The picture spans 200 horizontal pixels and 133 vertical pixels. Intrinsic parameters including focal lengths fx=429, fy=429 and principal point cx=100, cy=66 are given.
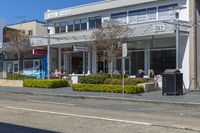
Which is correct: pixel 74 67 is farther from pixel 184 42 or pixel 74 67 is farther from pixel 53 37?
pixel 184 42

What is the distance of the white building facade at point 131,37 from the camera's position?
31.3m

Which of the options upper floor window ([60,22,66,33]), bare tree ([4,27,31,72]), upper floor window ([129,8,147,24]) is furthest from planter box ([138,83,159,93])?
bare tree ([4,27,31,72])

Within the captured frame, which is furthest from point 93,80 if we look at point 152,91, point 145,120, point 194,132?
point 194,132

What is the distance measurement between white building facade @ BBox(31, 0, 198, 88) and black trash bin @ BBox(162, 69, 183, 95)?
489cm

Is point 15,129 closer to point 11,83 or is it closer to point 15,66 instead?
point 11,83

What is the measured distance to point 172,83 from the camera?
79.4 ft

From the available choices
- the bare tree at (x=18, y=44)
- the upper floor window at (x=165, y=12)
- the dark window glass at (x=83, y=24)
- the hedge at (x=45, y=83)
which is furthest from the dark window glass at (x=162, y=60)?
the bare tree at (x=18, y=44)

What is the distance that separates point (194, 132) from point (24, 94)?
19.2 meters

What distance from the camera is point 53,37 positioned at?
39.6 m

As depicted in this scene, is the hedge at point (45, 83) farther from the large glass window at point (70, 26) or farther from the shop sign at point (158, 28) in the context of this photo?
the large glass window at point (70, 26)

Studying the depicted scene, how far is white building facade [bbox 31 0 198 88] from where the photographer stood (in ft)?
103

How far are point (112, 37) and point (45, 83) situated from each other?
6211 millimetres

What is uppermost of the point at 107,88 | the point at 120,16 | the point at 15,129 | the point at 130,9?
the point at 130,9

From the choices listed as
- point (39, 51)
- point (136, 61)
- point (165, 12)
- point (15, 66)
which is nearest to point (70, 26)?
point (39, 51)
